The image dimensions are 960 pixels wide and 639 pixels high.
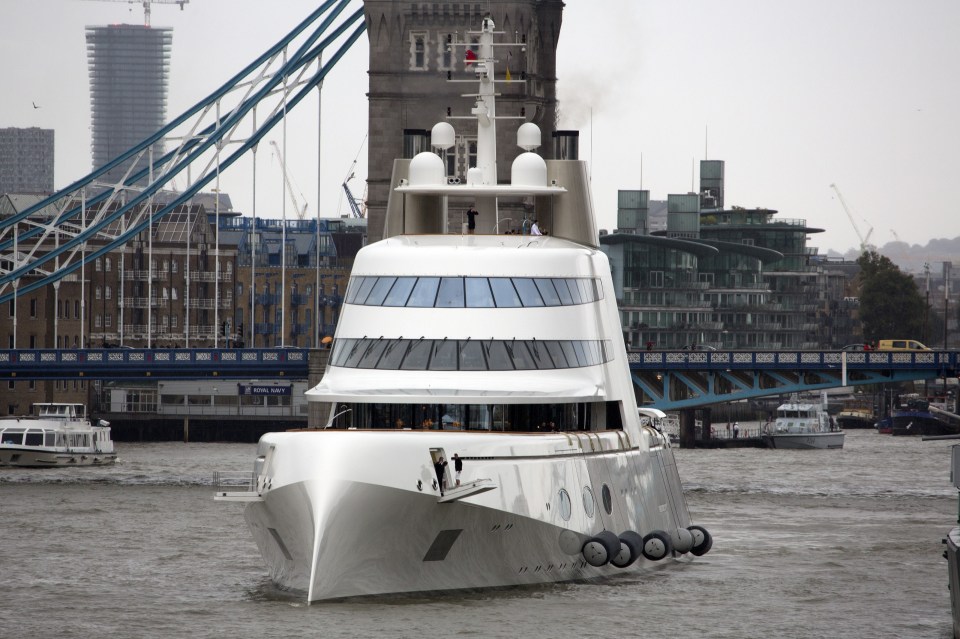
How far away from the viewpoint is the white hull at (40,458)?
80312 millimetres

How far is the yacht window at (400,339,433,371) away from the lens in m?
35.7

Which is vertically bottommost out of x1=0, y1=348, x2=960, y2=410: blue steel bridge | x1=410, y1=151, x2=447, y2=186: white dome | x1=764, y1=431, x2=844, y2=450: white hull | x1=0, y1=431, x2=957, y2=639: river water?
x1=764, y1=431, x2=844, y2=450: white hull

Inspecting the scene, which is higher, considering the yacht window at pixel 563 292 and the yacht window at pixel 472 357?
the yacht window at pixel 563 292

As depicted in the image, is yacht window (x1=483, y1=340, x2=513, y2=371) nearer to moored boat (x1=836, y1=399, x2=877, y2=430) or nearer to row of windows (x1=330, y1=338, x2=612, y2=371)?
row of windows (x1=330, y1=338, x2=612, y2=371)

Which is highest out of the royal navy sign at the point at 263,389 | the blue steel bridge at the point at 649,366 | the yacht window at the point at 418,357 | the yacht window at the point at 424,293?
the yacht window at the point at 424,293

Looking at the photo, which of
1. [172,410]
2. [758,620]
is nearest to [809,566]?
[758,620]

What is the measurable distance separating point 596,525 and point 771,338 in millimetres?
141402

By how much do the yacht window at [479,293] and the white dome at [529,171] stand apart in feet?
14.9

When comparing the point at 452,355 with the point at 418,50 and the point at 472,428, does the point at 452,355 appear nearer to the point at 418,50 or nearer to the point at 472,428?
the point at 472,428

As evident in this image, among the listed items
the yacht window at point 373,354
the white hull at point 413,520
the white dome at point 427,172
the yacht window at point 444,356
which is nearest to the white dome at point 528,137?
the white dome at point 427,172

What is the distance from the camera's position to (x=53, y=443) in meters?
82.6

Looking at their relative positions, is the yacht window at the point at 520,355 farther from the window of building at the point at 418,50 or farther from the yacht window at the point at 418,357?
the window of building at the point at 418,50

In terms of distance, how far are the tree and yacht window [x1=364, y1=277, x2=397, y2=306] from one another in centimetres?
14181

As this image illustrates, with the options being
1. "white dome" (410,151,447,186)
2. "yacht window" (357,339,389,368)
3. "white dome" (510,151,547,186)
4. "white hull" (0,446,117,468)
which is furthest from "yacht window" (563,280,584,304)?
"white hull" (0,446,117,468)
